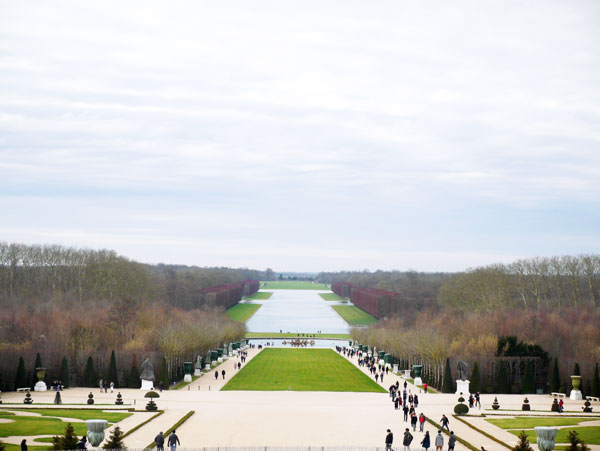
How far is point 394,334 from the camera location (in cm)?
9412

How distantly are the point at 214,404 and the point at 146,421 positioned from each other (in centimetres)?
1084

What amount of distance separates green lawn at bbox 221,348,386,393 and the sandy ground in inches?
171

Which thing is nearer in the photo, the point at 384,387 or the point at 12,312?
the point at 384,387

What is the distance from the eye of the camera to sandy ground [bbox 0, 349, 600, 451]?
39375mm

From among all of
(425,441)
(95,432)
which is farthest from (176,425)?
(425,441)

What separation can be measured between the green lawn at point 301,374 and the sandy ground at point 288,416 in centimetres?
434

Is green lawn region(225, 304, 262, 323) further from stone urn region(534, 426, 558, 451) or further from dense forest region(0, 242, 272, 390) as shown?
stone urn region(534, 426, 558, 451)

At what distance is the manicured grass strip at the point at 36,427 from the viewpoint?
4016 centimetres

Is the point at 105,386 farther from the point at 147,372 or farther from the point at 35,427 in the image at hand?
the point at 35,427

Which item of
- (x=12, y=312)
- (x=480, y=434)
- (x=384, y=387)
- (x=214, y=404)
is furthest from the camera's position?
(x=12, y=312)

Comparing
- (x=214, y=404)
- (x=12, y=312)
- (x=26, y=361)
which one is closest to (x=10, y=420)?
(x=214, y=404)

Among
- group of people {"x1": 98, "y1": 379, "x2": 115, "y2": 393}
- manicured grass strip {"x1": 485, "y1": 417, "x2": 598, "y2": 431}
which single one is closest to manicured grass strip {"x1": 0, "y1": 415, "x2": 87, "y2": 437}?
group of people {"x1": 98, "y1": 379, "x2": 115, "y2": 393}

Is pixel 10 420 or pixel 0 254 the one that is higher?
pixel 0 254

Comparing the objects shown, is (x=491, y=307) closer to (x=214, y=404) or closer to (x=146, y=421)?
(x=214, y=404)
